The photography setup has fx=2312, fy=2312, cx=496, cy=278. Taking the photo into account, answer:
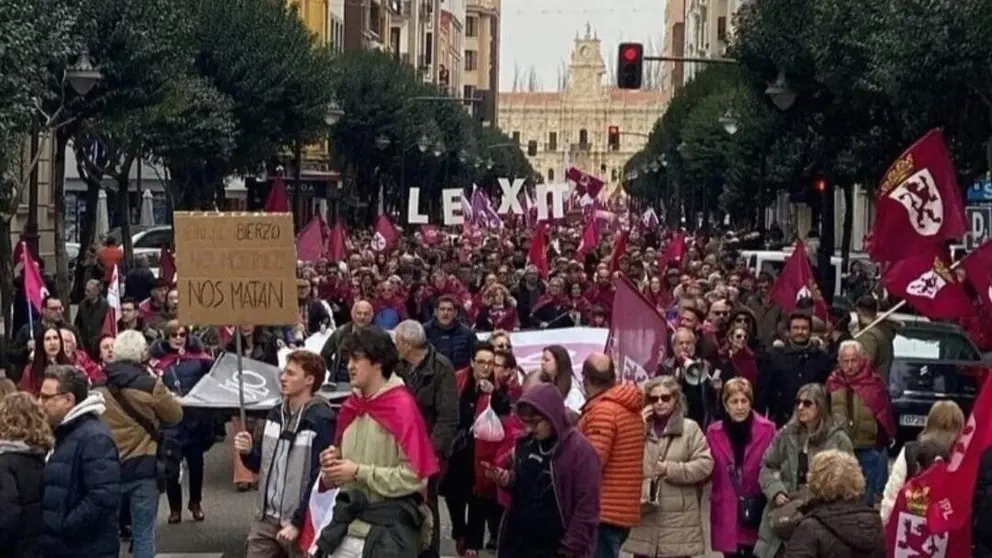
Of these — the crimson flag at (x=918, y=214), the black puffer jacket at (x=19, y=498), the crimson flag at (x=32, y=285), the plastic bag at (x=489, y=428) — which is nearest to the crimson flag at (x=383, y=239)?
the crimson flag at (x=32, y=285)

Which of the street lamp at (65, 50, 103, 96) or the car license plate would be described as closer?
the car license plate

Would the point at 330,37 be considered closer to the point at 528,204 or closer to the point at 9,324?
the point at 528,204

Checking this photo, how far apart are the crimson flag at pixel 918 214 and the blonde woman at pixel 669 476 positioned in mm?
3578

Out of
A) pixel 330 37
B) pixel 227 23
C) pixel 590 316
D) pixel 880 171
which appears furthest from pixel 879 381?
pixel 330 37

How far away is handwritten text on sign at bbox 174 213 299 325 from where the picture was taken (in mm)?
11438

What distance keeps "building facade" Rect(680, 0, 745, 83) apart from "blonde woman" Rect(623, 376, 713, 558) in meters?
89.8

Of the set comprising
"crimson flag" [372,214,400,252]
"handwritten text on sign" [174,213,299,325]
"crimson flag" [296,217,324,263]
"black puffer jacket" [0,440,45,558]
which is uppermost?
"handwritten text on sign" [174,213,299,325]

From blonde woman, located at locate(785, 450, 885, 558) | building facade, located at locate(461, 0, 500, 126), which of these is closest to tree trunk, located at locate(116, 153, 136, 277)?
blonde woman, located at locate(785, 450, 885, 558)

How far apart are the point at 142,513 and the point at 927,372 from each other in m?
10.7

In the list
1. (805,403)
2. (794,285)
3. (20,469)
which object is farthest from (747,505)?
(794,285)

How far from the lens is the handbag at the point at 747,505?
11523 mm

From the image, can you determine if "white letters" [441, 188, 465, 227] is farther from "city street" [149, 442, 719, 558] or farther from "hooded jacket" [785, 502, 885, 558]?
"hooded jacket" [785, 502, 885, 558]

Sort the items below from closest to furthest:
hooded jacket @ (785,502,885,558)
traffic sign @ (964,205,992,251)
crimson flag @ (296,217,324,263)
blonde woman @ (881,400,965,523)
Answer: hooded jacket @ (785,502,885,558), blonde woman @ (881,400,965,523), crimson flag @ (296,217,324,263), traffic sign @ (964,205,992,251)

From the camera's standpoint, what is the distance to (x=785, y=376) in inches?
595
